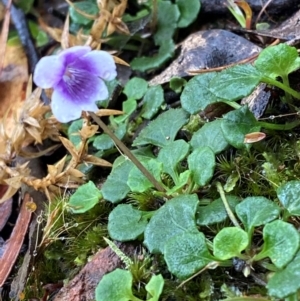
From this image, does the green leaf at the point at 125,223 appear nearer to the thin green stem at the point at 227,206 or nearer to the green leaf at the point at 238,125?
A: the thin green stem at the point at 227,206

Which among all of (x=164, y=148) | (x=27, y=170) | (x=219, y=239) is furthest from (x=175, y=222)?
(x=27, y=170)

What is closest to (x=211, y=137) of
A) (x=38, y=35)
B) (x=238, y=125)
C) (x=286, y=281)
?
(x=238, y=125)

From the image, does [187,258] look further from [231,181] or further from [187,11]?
[187,11]

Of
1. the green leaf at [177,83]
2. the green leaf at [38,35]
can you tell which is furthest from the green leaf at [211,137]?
the green leaf at [38,35]

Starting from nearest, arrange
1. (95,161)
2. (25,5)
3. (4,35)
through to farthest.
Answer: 1. (95,161)
2. (4,35)
3. (25,5)

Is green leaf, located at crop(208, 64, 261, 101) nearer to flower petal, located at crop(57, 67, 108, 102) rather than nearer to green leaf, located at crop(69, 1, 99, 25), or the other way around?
flower petal, located at crop(57, 67, 108, 102)

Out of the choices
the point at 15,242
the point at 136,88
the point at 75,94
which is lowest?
the point at 15,242
